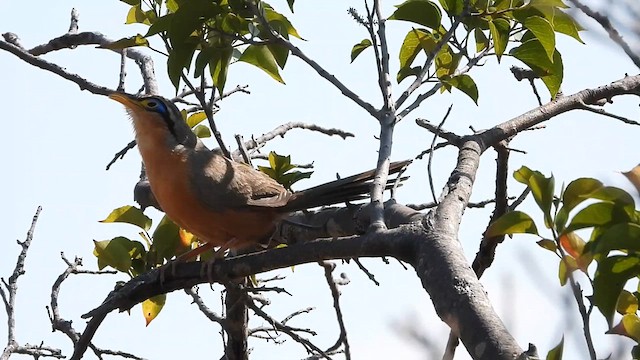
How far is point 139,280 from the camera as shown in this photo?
412cm

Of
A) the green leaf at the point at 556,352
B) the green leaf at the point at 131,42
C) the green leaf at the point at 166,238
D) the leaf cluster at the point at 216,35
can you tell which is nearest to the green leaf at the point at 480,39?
Result: the leaf cluster at the point at 216,35

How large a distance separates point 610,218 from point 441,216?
0.56 m

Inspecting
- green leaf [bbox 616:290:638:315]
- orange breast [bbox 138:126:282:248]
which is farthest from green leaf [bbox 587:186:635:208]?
orange breast [bbox 138:126:282:248]

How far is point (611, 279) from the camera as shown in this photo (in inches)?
103

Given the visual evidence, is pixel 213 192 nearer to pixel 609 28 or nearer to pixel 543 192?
pixel 543 192

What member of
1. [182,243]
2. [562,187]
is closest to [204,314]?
[182,243]

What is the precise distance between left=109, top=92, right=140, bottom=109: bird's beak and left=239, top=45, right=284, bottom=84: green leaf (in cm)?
129

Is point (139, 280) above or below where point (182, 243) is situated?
below

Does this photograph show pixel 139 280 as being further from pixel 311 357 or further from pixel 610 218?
pixel 610 218

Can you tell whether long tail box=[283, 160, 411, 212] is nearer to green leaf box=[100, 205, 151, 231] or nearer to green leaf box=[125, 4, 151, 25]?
green leaf box=[100, 205, 151, 231]

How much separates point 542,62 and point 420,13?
23.5 inches

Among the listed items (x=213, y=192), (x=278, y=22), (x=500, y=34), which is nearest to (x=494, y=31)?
(x=500, y=34)

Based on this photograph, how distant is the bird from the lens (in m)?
5.07

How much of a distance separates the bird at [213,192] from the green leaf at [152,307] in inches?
15.3
